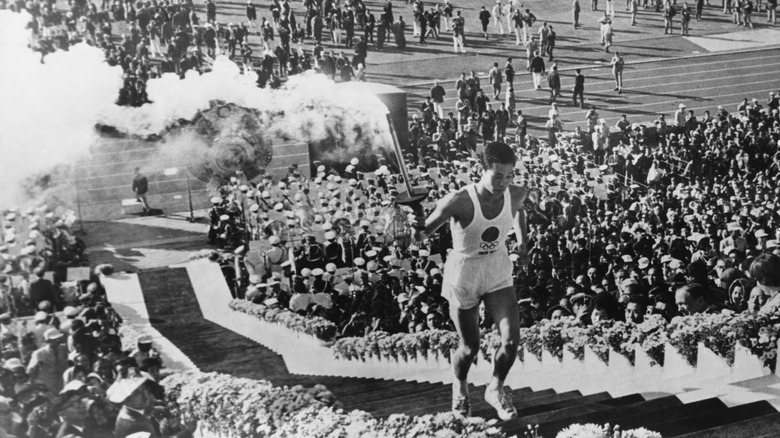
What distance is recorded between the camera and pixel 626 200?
20.9m

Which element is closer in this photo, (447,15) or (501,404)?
(501,404)

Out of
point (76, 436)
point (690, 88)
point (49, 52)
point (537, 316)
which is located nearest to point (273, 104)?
point (49, 52)

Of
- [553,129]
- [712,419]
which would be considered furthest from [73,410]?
[553,129]

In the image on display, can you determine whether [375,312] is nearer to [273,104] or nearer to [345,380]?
[345,380]

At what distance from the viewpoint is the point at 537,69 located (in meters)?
32.6

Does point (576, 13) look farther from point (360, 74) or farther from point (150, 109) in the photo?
point (150, 109)

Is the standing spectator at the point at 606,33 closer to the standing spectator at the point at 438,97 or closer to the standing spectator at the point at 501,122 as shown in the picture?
the standing spectator at the point at 438,97

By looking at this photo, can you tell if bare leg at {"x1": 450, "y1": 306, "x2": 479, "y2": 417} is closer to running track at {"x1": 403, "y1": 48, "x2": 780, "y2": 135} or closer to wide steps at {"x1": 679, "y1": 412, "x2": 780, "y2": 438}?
wide steps at {"x1": 679, "y1": 412, "x2": 780, "y2": 438}

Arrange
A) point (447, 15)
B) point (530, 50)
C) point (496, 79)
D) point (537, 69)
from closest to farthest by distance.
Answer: point (496, 79), point (537, 69), point (530, 50), point (447, 15)

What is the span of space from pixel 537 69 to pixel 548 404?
25583 millimetres

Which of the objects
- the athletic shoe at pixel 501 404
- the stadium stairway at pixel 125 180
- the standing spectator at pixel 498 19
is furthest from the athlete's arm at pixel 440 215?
the standing spectator at pixel 498 19

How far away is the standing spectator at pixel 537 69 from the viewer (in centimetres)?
3241

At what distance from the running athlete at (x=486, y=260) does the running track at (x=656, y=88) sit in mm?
22704

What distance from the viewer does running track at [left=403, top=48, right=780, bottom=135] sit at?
3100 centimetres
